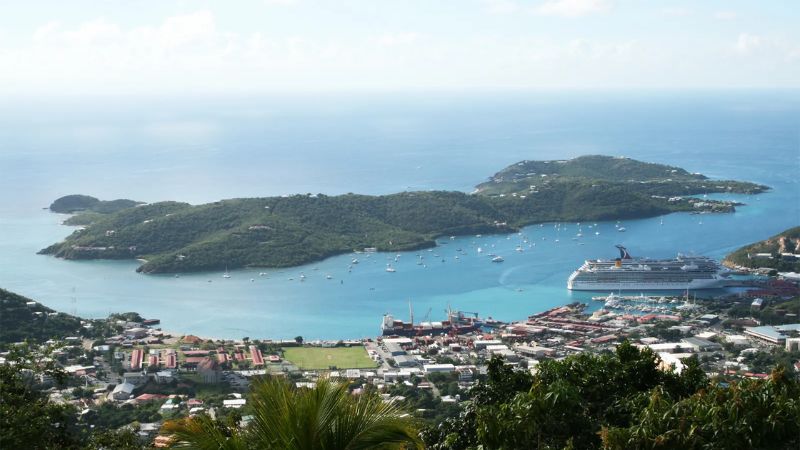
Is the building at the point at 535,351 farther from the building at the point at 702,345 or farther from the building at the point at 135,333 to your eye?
the building at the point at 135,333

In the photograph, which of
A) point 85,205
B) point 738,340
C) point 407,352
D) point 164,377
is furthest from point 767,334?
point 85,205

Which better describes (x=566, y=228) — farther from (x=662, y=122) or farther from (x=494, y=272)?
(x=662, y=122)

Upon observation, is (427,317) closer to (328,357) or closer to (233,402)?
(328,357)

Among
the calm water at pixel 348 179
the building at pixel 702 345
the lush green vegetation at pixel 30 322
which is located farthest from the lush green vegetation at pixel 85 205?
the building at pixel 702 345

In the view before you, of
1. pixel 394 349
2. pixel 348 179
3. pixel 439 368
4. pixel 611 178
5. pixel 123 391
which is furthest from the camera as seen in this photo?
pixel 348 179

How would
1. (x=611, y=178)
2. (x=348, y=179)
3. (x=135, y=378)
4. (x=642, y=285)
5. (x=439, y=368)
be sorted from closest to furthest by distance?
1. (x=135, y=378)
2. (x=439, y=368)
3. (x=642, y=285)
4. (x=611, y=178)
5. (x=348, y=179)

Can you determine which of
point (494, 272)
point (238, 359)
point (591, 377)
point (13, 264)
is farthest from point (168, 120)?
point (591, 377)

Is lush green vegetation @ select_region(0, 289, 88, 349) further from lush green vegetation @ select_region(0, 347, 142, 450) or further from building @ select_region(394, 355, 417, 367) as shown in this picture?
lush green vegetation @ select_region(0, 347, 142, 450)

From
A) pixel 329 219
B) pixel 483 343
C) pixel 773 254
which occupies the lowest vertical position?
pixel 483 343

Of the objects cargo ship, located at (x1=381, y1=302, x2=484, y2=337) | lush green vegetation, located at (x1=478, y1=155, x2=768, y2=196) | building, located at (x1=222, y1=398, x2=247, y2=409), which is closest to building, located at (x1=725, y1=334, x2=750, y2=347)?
cargo ship, located at (x1=381, y1=302, x2=484, y2=337)
